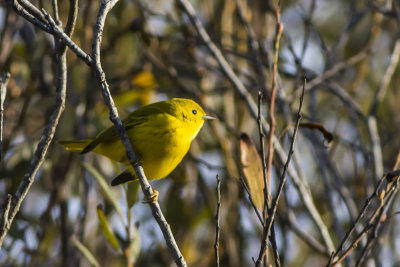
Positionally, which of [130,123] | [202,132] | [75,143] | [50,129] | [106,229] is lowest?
[106,229]

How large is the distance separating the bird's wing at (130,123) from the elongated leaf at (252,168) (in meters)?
1.00

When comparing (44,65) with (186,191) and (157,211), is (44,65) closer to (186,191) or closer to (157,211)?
(186,191)

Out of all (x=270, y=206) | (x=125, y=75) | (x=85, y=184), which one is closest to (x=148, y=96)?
(x=125, y=75)

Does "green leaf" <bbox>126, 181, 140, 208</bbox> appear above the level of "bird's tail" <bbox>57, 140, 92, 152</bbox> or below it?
below

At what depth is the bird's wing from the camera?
3254mm

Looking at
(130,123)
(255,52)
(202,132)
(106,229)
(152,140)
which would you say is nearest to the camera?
(106,229)

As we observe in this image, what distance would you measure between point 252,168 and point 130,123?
1.16 meters

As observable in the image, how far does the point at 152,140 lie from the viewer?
10.6 ft

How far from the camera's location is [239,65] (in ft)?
16.1

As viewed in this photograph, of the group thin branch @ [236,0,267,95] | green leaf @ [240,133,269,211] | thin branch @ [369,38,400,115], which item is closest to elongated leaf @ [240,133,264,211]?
green leaf @ [240,133,269,211]

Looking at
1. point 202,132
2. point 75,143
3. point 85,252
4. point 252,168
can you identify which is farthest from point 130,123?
point 202,132

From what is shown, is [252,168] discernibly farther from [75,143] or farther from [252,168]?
[75,143]

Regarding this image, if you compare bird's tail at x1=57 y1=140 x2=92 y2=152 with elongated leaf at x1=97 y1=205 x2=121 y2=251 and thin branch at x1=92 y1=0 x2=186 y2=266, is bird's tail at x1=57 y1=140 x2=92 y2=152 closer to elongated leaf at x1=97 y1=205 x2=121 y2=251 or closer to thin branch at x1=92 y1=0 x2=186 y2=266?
elongated leaf at x1=97 y1=205 x2=121 y2=251

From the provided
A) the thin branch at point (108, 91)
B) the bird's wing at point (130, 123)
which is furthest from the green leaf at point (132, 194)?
the thin branch at point (108, 91)
